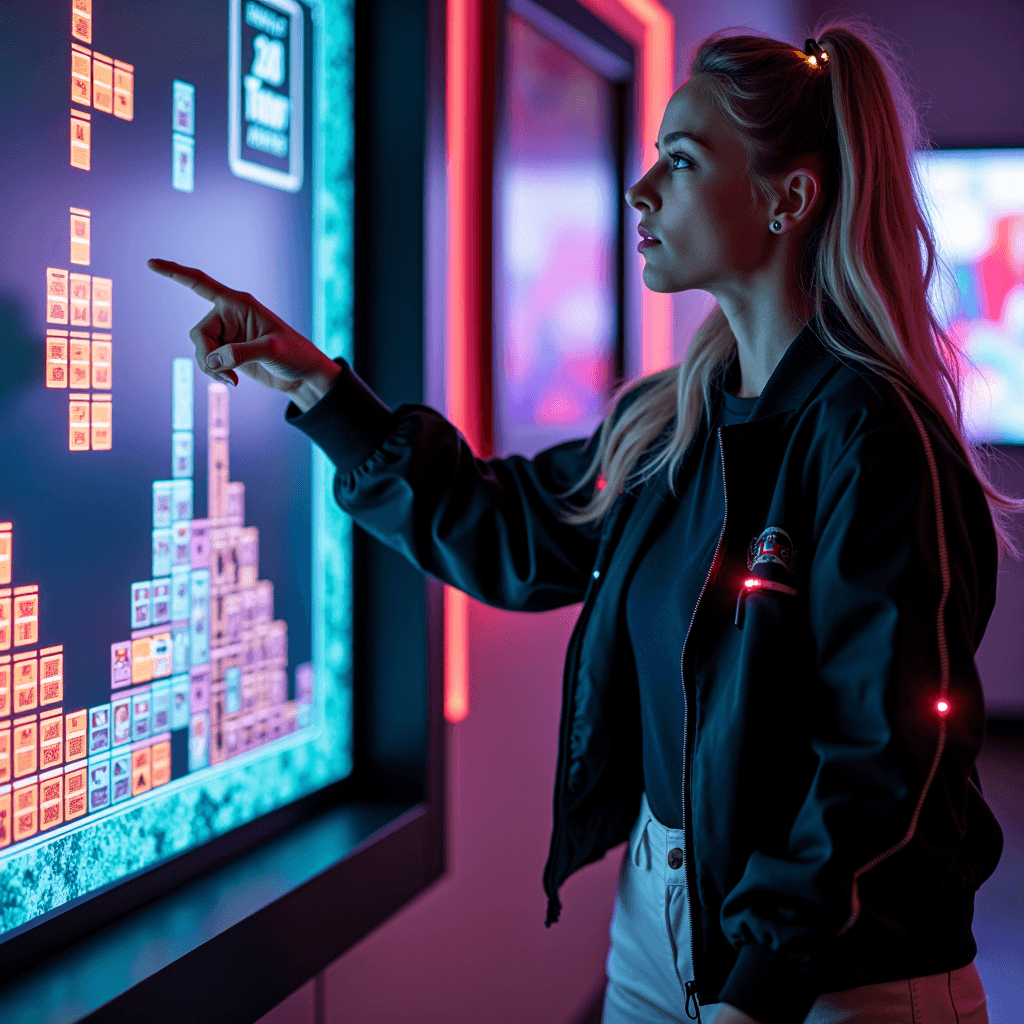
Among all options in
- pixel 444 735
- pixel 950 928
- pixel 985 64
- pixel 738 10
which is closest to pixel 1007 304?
pixel 985 64

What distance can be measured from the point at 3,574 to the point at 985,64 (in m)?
4.45

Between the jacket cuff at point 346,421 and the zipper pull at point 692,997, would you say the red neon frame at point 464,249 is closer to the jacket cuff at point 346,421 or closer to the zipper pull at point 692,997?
the jacket cuff at point 346,421

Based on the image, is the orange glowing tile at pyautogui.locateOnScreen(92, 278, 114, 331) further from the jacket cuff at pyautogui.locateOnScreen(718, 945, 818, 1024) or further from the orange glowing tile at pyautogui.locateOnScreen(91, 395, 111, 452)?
the jacket cuff at pyautogui.locateOnScreen(718, 945, 818, 1024)

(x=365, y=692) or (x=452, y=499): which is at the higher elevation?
(x=452, y=499)

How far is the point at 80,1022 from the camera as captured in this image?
93 centimetres

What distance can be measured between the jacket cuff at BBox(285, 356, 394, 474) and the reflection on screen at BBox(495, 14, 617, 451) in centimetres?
59

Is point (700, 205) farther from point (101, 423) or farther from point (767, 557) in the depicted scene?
point (101, 423)

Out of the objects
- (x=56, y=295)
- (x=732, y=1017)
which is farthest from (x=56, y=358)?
(x=732, y=1017)

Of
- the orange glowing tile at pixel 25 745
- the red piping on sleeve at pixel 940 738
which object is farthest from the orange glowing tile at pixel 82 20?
the red piping on sleeve at pixel 940 738

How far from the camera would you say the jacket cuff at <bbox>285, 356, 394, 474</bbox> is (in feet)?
4.07

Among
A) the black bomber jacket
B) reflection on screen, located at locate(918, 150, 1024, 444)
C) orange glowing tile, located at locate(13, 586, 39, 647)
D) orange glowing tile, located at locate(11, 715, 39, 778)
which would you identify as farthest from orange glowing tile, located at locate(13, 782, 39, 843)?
reflection on screen, located at locate(918, 150, 1024, 444)

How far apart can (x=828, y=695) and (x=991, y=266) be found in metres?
3.85

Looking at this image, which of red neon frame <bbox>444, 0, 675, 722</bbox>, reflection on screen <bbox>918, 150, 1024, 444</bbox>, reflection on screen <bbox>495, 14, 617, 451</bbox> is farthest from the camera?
reflection on screen <bbox>918, 150, 1024, 444</bbox>

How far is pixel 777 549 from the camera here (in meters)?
0.94
